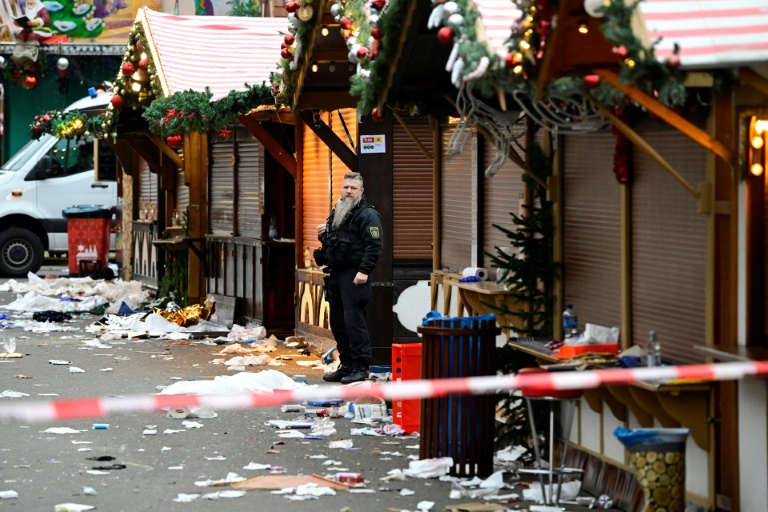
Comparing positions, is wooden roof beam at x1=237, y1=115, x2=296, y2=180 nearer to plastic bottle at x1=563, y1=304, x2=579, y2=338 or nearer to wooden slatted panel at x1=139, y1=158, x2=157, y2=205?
wooden slatted panel at x1=139, y1=158, x2=157, y2=205

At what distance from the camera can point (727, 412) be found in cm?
765

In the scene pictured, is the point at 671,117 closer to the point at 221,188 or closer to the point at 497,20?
the point at 497,20

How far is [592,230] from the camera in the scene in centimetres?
945

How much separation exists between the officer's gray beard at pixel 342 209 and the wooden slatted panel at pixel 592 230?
14.4 feet

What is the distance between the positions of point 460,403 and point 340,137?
22.6 feet

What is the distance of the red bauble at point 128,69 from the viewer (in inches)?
805

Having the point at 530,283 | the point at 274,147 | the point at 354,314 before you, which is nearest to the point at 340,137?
the point at 274,147

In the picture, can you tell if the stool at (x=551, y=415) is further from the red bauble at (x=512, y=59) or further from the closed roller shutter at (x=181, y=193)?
the closed roller shutter at (x=181, y=193)

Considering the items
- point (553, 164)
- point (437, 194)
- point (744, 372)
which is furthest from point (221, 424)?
point (744, 372)

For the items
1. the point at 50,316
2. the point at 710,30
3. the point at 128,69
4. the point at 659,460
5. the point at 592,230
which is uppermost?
the point at 128,69

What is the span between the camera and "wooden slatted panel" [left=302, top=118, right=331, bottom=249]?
16.7 meters

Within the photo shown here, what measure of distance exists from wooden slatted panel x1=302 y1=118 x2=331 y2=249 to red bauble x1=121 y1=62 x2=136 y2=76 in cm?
410

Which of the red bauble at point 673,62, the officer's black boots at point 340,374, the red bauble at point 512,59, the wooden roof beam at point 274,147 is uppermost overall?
the wooden roof beam at point 274,147

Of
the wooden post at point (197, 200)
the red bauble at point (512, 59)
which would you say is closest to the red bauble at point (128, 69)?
the wooden post at point (197, 200)
